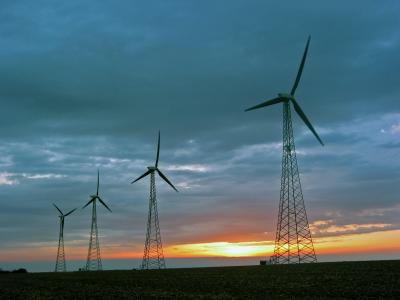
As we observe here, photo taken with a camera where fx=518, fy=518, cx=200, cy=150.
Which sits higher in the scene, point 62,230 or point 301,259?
point 62,230

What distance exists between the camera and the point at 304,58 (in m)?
93.3

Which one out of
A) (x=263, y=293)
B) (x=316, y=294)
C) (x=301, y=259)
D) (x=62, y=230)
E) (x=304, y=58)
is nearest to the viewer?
(x=316, y=294)

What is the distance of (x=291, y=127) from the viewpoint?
87.7 metres

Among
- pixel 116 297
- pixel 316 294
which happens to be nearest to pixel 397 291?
pixel 316 294

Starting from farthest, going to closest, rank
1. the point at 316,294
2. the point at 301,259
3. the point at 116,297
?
1. the point at 301,259
2. the point at 116,297
3. the point at 316,294

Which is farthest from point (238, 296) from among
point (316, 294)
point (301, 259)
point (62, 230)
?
point (62, 230)

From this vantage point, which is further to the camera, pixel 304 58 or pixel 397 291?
pixel 304 58

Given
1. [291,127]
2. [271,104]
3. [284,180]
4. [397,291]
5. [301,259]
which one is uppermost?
[271,104]

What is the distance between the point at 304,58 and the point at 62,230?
12160 cm

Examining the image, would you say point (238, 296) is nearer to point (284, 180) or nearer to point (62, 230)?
point (284, 180)

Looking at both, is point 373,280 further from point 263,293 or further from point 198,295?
point 198,295

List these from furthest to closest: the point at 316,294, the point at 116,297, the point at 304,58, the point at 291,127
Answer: the point at 304,58
the point at 291,127
the point at 116,297
the point at 316,294

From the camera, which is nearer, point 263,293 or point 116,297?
point 263,293

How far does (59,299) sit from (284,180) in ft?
168
